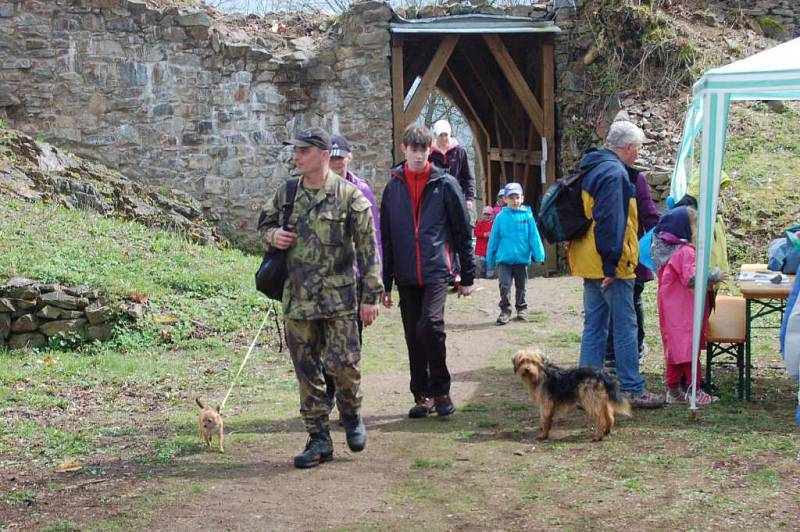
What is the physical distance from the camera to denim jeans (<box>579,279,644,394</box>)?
638 cm

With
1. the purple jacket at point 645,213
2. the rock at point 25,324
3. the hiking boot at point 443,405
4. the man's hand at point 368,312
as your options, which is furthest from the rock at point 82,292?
the purple jacket at point 645,213

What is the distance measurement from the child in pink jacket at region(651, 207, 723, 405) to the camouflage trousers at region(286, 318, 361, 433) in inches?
90.9

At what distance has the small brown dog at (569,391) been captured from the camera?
18.9ft

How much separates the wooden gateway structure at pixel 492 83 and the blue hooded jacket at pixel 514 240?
5.58 meters

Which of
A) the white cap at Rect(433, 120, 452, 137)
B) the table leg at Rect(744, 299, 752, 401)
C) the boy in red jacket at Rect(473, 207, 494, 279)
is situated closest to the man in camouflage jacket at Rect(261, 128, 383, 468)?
the table leg at Rect(744, 299, 752, 401)

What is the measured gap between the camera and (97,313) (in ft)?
30.0

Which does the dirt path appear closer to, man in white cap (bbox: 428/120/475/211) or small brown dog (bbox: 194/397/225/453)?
small brown dog (bbox: 194/397/225/453)

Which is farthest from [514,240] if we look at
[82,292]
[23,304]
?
[23,304]

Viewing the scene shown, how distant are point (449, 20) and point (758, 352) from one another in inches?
356

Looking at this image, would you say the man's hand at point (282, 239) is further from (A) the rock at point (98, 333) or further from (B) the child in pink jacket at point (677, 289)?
(A) the rock at point (98, 333)

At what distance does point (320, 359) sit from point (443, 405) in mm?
1277

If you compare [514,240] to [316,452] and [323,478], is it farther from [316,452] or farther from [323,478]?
[323,478]

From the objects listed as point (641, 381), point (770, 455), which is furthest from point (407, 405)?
point (770, 455)

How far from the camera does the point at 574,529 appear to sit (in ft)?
14.3
